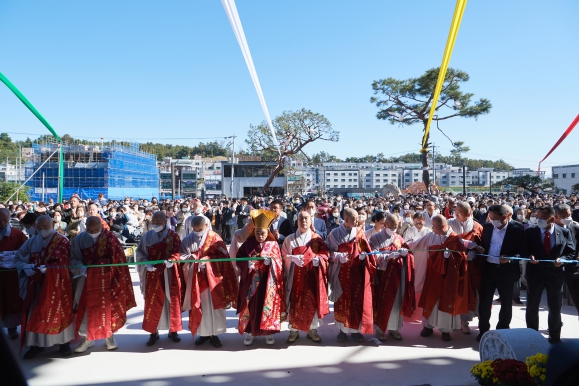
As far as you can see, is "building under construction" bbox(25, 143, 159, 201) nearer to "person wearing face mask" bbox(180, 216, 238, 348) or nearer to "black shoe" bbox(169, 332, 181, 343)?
"black shoe" bbox(169, 332, 181, 343)

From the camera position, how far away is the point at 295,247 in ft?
18.3

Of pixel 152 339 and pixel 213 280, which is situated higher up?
pixel 213 280

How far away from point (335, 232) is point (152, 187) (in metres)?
46.9

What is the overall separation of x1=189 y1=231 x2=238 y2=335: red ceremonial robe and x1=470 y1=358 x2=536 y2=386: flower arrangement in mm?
3112

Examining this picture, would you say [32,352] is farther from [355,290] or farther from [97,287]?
[355,290]

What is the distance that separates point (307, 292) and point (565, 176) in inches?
2516

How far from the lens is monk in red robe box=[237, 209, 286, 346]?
528cm

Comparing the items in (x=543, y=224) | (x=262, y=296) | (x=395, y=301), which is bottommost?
(x=395, y=301)

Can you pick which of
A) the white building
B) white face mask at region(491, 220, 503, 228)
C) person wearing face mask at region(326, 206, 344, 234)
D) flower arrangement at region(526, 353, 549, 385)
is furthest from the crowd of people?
the white building

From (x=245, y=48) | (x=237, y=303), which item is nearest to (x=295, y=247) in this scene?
(x=237, y=303)

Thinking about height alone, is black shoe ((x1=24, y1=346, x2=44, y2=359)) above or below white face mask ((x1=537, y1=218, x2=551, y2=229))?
below

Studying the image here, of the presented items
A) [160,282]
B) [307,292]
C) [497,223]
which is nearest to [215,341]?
[160,282]

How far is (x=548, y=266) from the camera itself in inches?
207

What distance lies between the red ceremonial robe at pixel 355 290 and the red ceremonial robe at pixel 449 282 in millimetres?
809
